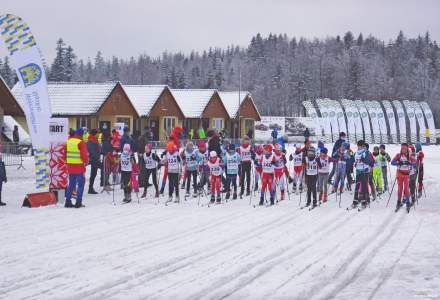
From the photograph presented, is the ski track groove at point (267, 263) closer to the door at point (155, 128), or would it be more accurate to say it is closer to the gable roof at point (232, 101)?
the door at point (155, 128)

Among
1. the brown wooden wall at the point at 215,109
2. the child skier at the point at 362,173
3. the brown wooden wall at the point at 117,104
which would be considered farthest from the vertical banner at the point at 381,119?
the child skier at the point at 362,173

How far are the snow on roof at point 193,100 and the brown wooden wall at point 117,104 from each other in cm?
812

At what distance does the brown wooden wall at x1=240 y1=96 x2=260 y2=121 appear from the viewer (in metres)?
59.5

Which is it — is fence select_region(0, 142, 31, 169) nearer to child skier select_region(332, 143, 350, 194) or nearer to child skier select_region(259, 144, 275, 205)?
child skier select_region(259, 144, 275, 205)

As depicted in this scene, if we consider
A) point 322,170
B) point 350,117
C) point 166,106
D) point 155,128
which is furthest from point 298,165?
point 350,117

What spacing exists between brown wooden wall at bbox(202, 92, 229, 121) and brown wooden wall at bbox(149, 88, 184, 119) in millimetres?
3885

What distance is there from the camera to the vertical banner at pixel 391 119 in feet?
181

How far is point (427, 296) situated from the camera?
732cm

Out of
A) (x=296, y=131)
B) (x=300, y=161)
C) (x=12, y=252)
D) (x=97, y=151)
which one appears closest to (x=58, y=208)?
(x=97, y=151)

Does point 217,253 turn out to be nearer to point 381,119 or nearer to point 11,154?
point 11,154

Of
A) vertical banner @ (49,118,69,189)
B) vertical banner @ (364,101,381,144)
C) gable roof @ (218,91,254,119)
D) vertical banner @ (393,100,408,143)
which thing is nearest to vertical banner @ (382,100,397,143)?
vertical banner @ (393,100,408,143)

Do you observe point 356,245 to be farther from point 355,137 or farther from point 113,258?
point 355,137

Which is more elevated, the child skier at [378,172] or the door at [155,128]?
the door at [155,128]

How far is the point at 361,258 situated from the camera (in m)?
9.65
